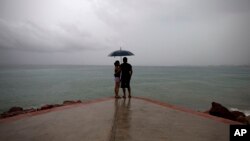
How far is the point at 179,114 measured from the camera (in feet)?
18.8

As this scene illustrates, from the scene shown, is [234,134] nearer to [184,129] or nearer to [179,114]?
[184,129]

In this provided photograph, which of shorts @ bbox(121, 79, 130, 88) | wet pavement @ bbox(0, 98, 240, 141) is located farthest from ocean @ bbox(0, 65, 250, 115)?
wet pavement @ bbox(0, 98, 240, 141)

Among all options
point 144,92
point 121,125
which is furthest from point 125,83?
point 144,92

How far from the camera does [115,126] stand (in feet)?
14.7

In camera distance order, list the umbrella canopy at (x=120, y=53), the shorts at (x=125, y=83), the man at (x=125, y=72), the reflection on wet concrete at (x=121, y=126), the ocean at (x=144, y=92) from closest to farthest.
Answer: the reflection on wet concrete at (x=121, y=126) < the man at (x=125, y=72) < the shorts at (x=125, y=83) < the umbrella canopy at (x=120, y=53) < the ocean at (x=144, y=92)

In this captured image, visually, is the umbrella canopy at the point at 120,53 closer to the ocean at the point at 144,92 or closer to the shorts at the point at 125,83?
the shorts at the point at 125,83

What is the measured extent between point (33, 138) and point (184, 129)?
3407 millimetres

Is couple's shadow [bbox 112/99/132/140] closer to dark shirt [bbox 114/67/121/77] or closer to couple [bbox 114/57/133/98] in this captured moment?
couple [bbox 114/57/133/98]

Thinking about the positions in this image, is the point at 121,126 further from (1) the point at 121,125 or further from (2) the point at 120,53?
(2) the point at 120,53

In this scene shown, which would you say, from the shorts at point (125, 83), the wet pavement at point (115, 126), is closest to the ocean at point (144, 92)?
the shorts at point (125, 83)

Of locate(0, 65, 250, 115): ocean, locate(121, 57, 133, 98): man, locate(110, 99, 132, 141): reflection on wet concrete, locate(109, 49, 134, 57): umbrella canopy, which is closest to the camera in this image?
locate(110, 99, 132, 141): reflection on wet concrete

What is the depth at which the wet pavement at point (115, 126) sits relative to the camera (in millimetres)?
3793

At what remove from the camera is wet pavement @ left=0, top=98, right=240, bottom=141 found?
3793 millimetres

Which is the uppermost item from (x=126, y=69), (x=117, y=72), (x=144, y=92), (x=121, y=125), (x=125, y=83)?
(x=126, y=69)
